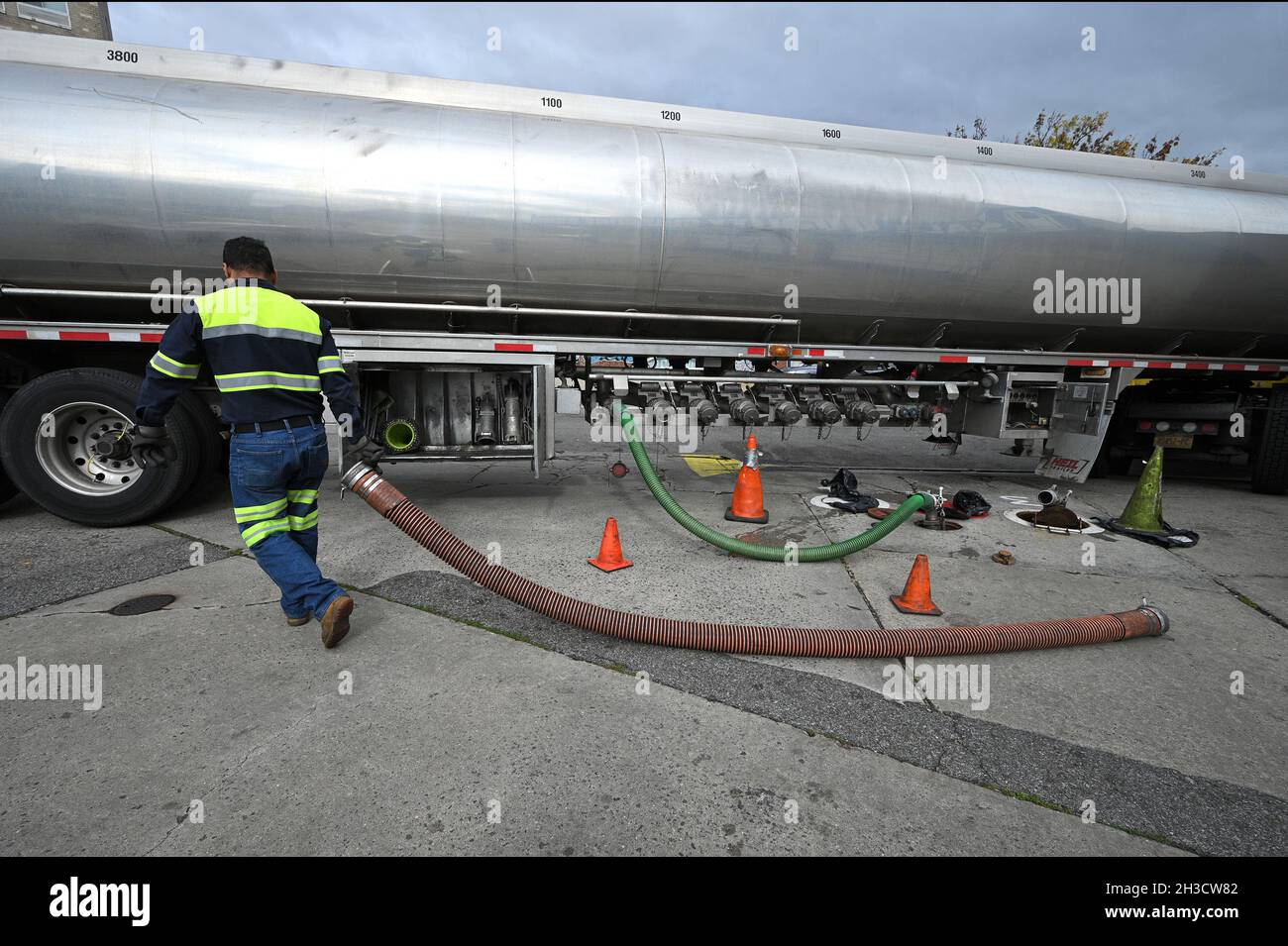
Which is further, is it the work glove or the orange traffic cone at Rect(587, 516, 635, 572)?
the orange traffic cone at Rect(587, 516, 635, 572)

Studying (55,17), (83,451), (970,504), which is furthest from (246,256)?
(55,17)

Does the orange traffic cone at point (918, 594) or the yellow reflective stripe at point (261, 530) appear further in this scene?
the orange traffic cone at point (918, 594)

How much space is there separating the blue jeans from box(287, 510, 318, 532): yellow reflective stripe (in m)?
0.06

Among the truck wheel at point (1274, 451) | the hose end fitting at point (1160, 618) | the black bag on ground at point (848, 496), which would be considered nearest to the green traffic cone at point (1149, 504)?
the black bag on ground at point (848, 496)

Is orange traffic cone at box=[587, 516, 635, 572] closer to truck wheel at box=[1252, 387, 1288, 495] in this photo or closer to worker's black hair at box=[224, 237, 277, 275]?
worker's black hair at box=[224, 237, 277, 275]

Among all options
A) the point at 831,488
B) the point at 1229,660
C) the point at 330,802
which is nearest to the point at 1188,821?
the point at 1229,660

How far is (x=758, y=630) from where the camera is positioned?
2.75m

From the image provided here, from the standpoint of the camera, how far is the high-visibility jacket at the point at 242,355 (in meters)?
2.60

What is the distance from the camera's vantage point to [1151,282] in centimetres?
527

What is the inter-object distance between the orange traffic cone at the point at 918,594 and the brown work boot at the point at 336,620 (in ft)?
9.66

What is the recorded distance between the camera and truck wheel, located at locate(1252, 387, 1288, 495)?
633cm

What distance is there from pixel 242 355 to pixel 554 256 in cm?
233
